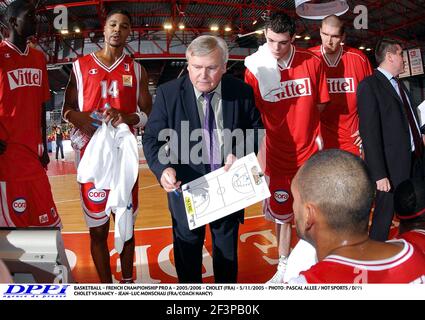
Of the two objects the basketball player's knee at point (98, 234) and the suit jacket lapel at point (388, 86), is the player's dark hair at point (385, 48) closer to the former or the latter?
the suit jacket lapel at point (388, 86)

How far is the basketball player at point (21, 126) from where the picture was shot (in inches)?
97.7

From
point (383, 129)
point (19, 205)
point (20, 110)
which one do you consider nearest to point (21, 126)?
point (20, 110)

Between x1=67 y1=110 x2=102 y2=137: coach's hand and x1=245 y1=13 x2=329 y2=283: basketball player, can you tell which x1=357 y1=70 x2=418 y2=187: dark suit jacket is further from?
x1=67 y1=110 x2=102 y2=137: coach's hand

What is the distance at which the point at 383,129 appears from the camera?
2797 millimetres

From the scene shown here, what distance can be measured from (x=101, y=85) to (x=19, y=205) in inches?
36.4

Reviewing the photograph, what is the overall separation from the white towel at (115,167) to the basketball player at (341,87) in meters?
1.61

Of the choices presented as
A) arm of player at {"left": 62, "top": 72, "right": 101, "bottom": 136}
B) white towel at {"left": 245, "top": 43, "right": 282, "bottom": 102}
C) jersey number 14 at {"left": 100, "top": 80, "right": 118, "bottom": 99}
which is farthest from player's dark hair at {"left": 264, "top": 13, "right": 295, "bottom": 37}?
arm of player at {"left": 62, "top": 72, "right": 101, "bottom": 136}

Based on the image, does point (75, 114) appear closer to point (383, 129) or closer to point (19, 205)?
point (19, 205)

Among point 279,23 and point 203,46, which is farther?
point 279,23

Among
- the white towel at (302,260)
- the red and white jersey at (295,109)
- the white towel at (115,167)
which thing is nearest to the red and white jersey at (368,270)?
the white towel at (302,260)

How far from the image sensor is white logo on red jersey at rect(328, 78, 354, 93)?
3.13 meters

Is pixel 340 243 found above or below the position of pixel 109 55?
below

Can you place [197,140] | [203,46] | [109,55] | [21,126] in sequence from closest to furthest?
[203,46] → [197,140] → [21,126] → [109,55]

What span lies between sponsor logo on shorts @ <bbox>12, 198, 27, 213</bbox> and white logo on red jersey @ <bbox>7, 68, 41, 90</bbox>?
708 mm
